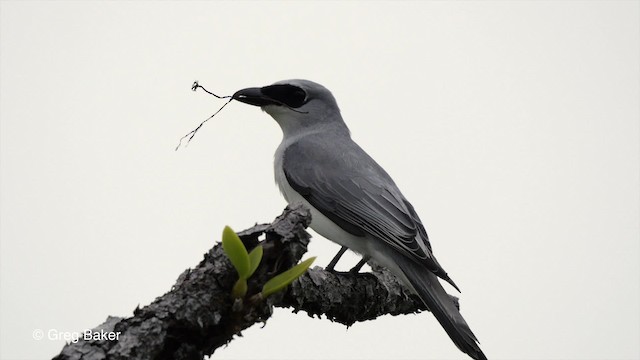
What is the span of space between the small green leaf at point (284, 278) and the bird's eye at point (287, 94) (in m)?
3.92

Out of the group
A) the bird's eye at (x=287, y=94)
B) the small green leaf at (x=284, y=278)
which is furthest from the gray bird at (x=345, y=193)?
the small green leaf at (x=284, y=278)

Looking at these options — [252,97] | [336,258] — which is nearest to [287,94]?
[252,97]

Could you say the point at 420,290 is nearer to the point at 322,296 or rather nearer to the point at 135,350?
the point at 322,296

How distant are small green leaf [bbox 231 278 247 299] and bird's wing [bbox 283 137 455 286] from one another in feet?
8.24

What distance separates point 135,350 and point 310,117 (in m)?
4.81

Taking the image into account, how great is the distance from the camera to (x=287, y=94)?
747 cm

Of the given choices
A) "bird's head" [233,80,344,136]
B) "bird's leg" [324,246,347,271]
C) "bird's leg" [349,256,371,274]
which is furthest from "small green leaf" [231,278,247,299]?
"bird's head" [233,80,344,136]

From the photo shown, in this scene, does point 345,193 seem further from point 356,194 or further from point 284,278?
point 284,278

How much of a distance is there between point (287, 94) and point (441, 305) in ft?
9.85

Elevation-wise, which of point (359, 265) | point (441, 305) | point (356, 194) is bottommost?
point (441, 305)

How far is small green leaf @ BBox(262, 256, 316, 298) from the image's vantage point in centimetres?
339

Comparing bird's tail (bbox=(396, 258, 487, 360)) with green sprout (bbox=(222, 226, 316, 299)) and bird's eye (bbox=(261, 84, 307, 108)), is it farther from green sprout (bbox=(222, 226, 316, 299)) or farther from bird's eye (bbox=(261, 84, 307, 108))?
bird's eye (bbox=(261, 84, 307, 108))

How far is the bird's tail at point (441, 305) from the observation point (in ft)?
16.6

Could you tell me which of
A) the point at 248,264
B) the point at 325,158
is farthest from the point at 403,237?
the point at 248,264
